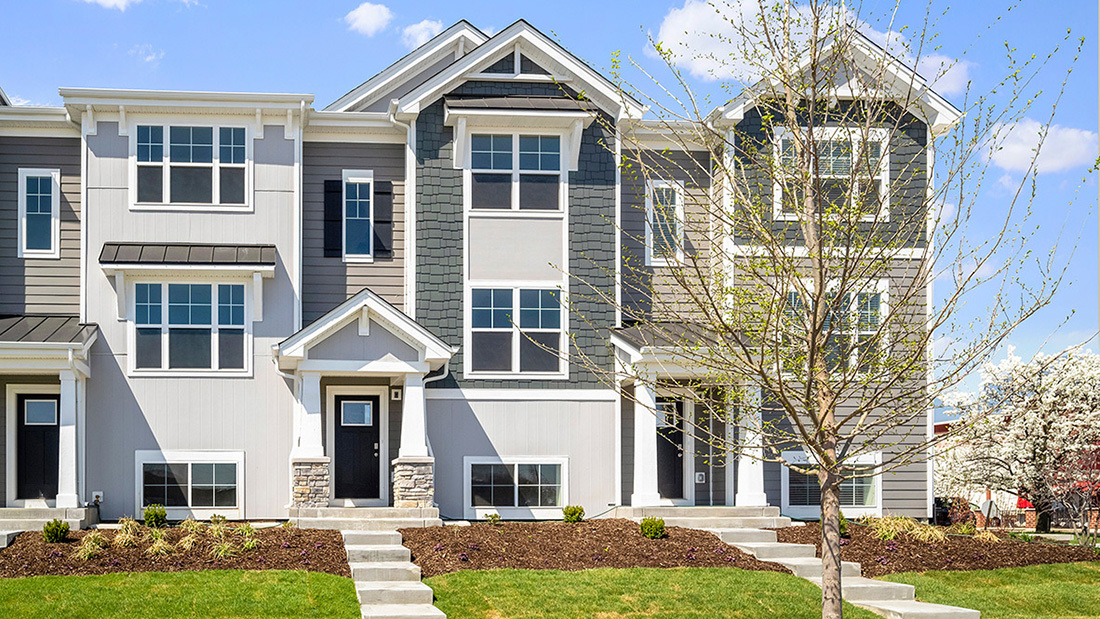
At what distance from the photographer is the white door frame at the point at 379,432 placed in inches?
754

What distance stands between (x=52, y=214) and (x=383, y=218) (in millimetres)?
5462

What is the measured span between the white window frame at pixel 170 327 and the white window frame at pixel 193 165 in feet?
3.95

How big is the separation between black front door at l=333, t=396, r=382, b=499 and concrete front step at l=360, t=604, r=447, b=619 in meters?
6.88

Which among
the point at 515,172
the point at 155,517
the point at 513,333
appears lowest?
the point at 155,517

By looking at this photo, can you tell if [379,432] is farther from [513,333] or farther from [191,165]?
[191,165]

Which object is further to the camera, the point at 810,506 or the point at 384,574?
the point at 810,506

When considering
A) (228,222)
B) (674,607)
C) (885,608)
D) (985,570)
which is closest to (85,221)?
(228,222)

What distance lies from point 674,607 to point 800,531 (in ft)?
16.2

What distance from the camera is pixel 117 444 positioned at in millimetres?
18328

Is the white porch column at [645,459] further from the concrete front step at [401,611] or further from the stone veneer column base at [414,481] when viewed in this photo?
the concrete front step at [401,611]

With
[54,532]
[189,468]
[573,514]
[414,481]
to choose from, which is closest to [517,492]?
[573,514]

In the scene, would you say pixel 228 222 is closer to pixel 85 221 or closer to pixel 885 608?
pixel 85 221

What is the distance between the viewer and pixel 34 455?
61.3 ft

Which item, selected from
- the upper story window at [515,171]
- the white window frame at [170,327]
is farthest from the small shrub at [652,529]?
the white window frame at [170,327]
